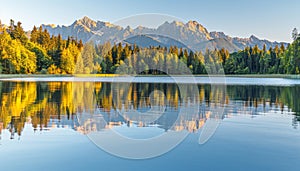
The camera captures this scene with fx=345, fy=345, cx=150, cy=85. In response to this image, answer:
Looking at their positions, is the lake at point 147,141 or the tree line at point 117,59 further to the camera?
the tree line at point 117,59

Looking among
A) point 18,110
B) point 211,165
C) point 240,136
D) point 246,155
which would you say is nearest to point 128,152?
point 211,165

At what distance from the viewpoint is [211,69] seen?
136 m

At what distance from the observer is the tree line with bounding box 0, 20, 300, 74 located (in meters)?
95.8

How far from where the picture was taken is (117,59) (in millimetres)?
122688

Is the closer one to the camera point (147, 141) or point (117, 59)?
point (147, 141)

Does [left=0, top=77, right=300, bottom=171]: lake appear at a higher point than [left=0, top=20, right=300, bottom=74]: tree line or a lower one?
lower

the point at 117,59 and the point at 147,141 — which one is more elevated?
the point at 117,59

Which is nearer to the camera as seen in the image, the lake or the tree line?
the lake

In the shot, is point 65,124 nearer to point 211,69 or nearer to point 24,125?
point 24,125

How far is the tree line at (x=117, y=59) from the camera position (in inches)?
3773

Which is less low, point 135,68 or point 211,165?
point 135,68

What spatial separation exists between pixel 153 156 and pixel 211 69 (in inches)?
5050

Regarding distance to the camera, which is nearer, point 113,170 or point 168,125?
point 113,170

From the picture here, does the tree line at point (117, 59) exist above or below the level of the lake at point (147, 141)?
above
